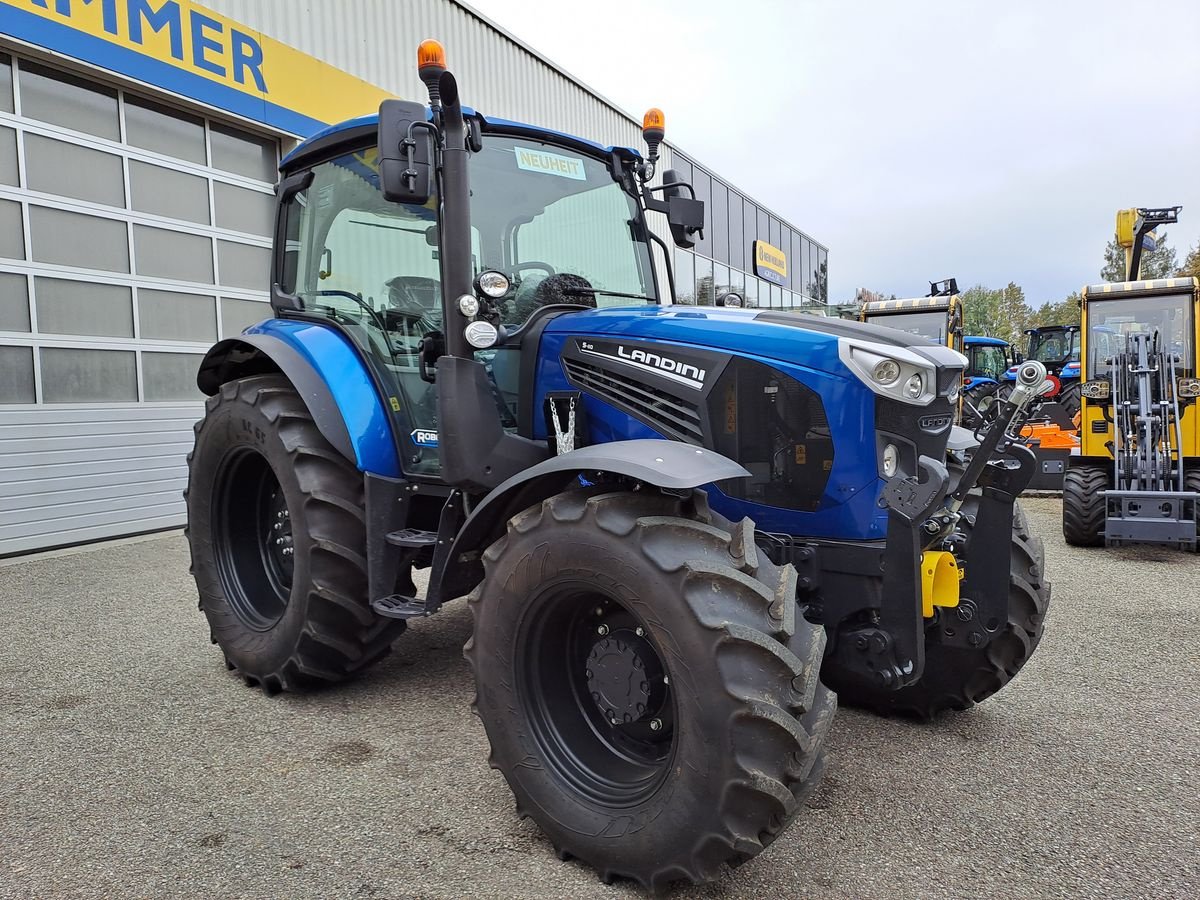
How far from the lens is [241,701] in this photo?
3572 millimetres

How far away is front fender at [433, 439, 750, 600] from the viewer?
2.21 m

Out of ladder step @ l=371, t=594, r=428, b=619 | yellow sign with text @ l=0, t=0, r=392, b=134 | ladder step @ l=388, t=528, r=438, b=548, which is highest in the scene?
yellow sign with text @ l=0, t=0, r=392, b=134

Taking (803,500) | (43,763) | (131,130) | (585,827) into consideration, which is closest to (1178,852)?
(803,500)

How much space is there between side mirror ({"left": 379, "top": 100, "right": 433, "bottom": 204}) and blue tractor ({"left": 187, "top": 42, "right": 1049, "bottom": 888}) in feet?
0.04

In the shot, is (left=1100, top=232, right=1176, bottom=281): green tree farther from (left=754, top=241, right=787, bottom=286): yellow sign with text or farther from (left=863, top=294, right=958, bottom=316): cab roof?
(left=863, top=294, right=958, bottom=316): cab roof

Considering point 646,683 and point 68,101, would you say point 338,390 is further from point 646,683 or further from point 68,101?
point 68,101

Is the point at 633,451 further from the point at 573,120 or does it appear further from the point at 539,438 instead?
the point at 573,120

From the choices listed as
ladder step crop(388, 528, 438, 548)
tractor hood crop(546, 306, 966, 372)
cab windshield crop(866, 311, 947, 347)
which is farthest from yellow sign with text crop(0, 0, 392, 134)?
cab windshield crop(866, 311, 947, 347)

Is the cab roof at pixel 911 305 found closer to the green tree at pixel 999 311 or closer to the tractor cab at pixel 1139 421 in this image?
the tractor cab at pixel 1139 421

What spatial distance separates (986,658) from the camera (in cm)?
317

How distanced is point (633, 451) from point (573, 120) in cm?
1249

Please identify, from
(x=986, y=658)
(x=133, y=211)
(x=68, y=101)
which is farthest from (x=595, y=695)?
(x=68, y=101)

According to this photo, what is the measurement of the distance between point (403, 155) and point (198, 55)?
648cm

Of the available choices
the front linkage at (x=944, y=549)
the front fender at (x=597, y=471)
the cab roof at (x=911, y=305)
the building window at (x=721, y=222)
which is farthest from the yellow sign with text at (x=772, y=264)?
the front fender at (x=597, y=471)
